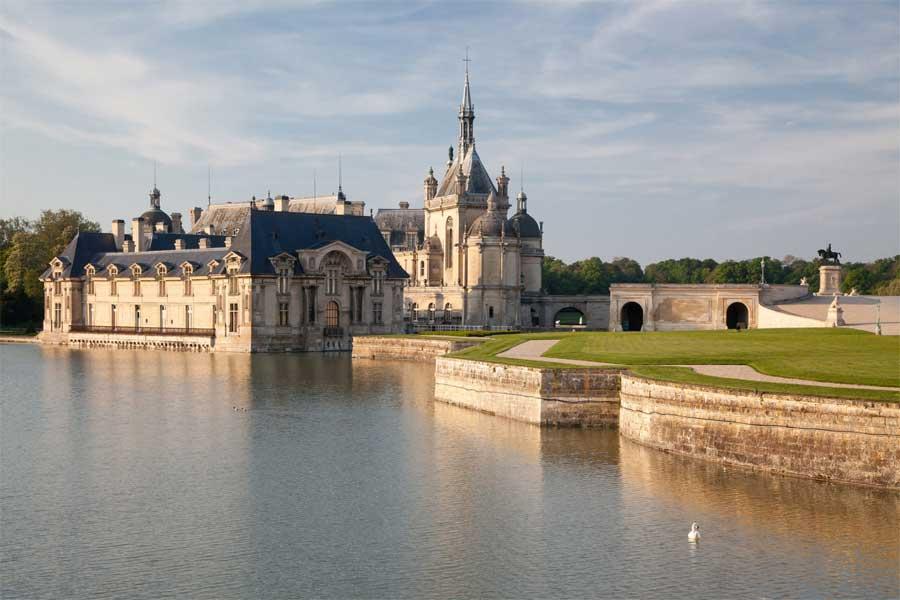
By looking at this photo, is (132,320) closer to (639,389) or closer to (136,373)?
(136,373)

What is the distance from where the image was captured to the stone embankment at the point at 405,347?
7506 centimetres

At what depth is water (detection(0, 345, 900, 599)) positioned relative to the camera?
23.2 metres

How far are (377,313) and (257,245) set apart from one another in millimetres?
12264

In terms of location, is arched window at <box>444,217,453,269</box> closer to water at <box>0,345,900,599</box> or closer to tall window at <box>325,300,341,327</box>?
tall window at <box>325,300,341,327</box>

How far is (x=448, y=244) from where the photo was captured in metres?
120

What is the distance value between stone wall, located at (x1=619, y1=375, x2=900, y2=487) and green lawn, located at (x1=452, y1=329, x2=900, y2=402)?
22.8 inches

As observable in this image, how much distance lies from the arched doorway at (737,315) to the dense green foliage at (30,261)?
66.0 meters

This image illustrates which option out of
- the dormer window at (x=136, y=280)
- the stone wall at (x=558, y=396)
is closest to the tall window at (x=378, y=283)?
the dormer window at (x=136, y=280)

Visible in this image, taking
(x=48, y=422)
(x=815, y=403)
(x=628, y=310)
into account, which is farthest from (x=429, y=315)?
(x=815, y=403)

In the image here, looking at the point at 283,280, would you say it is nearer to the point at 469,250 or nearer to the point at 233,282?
the point at 233,282

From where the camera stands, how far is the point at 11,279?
113812mm

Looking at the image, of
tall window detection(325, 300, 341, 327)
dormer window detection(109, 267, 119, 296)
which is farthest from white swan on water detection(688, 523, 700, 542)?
dormer window detection(109, 267, 119, 296)

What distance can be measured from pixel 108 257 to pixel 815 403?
8816 cm

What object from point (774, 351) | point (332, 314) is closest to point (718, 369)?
point (774, 351)
